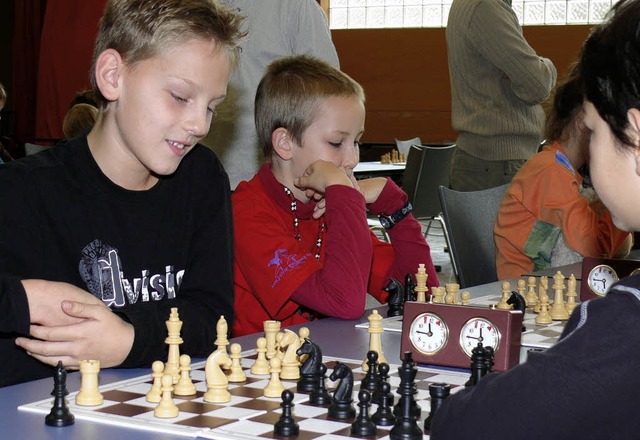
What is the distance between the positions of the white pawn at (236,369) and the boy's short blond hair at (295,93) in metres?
1.16

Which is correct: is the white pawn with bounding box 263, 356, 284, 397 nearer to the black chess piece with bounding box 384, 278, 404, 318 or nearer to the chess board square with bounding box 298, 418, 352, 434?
the chess board square with bounding box 298, 418, 352, 434

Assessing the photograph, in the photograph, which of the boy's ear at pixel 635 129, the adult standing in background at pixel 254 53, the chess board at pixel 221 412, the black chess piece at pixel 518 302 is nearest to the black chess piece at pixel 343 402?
the chess board at pixel 221 412

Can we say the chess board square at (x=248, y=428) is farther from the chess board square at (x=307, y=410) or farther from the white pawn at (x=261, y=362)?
the white pawn at (x=261, y=362)

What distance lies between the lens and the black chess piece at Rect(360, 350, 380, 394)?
1.33 m

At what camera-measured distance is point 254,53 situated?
3176 millimetres

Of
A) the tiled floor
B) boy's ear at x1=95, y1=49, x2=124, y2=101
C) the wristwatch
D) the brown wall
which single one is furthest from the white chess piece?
the brown wall

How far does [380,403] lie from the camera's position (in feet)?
3.98

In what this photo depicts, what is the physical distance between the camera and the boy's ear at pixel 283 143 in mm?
2541

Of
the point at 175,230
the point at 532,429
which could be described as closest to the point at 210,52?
the point at 175,230

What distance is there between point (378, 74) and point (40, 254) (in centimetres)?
1019

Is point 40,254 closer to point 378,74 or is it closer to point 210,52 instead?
point 210,52

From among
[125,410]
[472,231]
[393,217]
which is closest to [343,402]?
[125,410]

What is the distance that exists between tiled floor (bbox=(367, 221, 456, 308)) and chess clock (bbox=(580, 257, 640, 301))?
117 inches

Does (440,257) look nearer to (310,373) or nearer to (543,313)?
(543,313)
